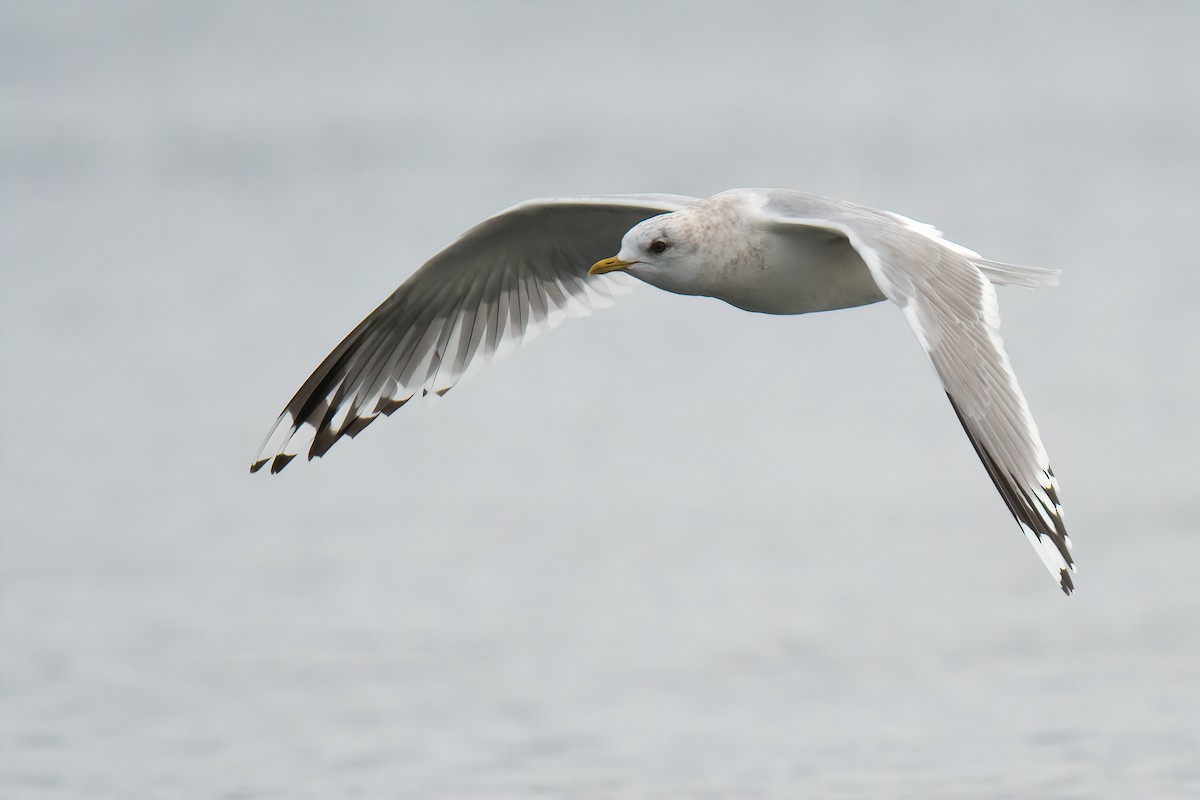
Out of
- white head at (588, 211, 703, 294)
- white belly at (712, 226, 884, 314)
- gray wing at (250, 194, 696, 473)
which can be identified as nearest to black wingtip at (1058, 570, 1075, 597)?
white belly at (712, 226, 884, 314)

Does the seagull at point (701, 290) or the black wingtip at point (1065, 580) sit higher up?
the seagull at point (701, 290)

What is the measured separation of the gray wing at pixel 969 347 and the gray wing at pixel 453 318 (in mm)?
1070

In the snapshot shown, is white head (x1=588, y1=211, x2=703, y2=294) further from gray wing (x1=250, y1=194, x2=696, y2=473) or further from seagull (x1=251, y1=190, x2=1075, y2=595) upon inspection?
gray wing (x1=250, y1=194, x2=696, y2=473)

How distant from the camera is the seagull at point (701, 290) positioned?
423cm

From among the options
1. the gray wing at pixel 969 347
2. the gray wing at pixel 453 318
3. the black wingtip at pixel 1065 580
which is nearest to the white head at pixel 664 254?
the gray wing at pixel 969 347

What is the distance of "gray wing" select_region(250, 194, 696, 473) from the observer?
230 inches

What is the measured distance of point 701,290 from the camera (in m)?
5.09

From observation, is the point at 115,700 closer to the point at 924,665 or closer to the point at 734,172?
the point at 924,665

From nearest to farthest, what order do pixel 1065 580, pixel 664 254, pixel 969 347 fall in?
pixel 1065 580 → pixel 969 347 → pixel 664 254

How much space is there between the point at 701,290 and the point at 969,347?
92 centimetres

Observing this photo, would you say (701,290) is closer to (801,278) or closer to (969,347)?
(801,278)

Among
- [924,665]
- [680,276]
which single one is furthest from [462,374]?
[924,665]

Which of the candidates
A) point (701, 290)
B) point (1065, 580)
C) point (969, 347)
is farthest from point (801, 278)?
point (1065, 580)

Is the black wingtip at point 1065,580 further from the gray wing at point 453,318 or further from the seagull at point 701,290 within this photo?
the gray wing at point 453,318
